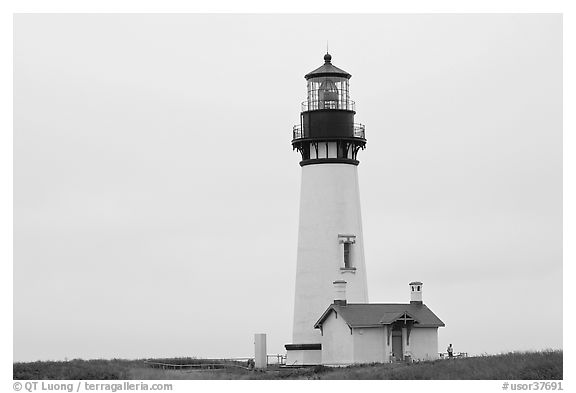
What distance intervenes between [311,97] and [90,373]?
15.4m

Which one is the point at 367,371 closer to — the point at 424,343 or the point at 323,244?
the point at 424,343

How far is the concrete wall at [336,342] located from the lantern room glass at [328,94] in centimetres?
823

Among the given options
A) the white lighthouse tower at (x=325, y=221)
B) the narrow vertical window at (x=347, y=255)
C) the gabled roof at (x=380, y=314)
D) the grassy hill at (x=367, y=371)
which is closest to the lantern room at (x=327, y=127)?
the white lighthouse tower at (x=325, y=221)

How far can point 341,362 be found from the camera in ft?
190

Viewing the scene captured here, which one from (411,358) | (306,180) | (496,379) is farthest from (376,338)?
Result: (496,379)

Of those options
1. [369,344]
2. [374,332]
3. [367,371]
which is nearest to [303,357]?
[369,344]

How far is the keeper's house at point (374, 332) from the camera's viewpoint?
2271 inches

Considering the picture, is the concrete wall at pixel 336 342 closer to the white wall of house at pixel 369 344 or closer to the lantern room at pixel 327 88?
the white wall of house at pixel 369 344

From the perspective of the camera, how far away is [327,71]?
6156 centimetres

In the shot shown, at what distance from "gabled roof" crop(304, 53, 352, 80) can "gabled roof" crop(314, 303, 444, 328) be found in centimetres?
908

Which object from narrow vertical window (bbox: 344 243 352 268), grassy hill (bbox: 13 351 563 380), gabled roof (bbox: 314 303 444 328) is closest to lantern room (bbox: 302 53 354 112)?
narrow vertical window (bbox: 344 243 352 268)

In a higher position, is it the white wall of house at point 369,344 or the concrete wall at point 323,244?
the concrete wall at point 323,244

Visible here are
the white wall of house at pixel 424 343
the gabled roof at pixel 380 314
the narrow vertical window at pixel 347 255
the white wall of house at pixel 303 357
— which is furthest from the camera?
the narrow vertical window at pixel 347 255

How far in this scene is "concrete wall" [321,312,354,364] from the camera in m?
57.7
